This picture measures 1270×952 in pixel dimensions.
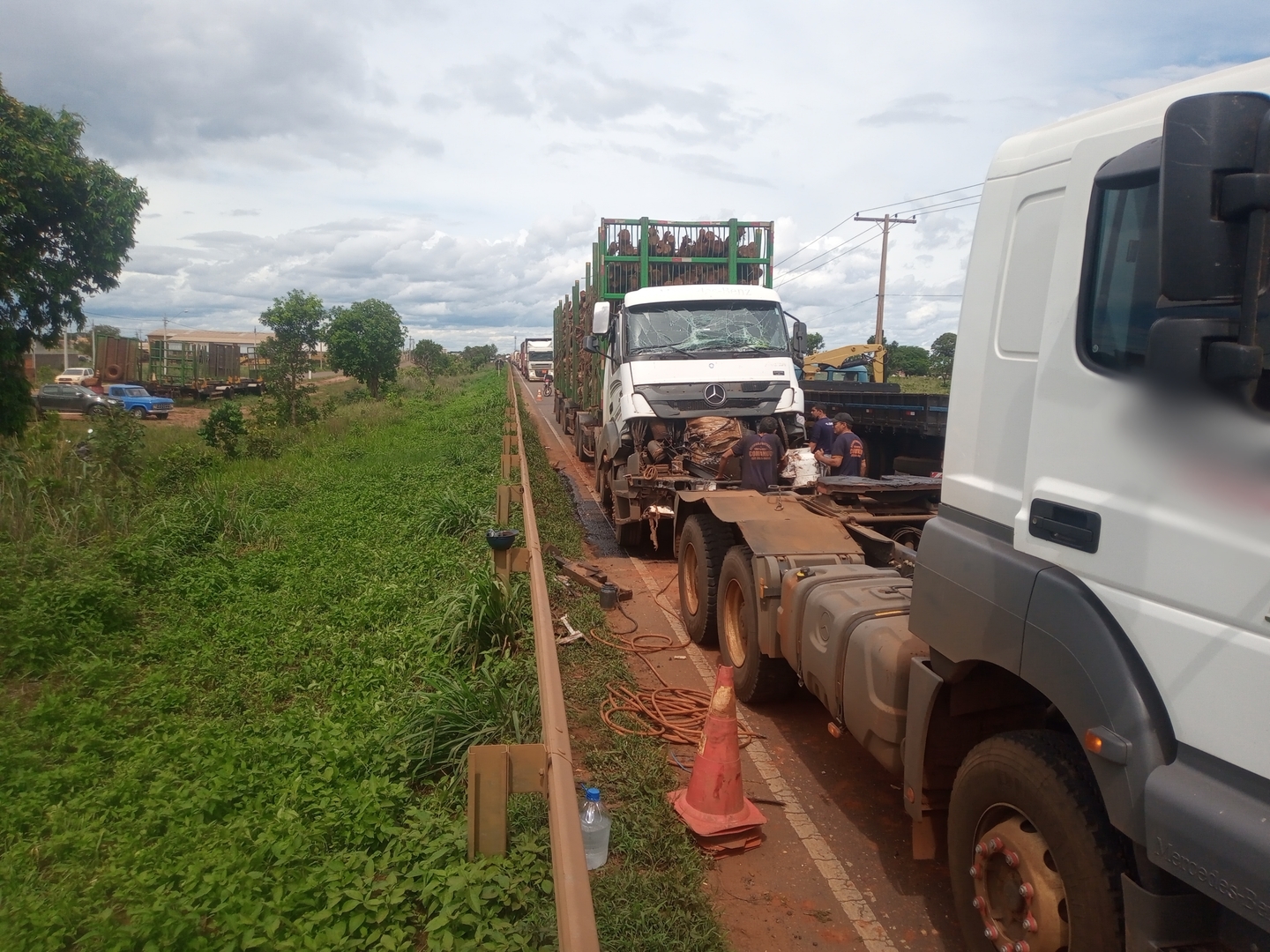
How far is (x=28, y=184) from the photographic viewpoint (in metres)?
12.5

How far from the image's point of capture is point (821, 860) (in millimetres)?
4004

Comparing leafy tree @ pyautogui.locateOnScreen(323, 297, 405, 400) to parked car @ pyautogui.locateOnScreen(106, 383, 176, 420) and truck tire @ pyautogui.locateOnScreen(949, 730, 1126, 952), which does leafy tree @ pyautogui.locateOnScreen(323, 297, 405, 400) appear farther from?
truck tire @ pyautogui.locateOnScreen(949, 730, 1126, 952)

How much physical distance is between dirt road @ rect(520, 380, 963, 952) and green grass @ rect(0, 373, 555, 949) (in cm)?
97

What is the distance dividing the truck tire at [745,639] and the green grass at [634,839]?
2.58ft

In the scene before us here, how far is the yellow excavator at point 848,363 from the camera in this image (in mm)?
21719

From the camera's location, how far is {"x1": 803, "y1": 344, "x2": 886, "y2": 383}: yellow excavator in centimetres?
2172

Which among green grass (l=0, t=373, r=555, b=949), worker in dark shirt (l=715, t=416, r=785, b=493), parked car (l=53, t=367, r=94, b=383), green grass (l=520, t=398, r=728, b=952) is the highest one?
parked car (l=53, t=367, r=94, b=383)

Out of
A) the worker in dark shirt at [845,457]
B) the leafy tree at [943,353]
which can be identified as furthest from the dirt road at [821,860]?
the leafy tree at [943,353]

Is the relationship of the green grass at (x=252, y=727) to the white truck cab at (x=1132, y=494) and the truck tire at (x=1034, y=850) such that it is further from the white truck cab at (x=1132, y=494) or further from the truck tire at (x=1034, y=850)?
Result: the white truck cab at (x=1132, y=494)

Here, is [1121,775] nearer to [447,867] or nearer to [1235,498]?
[1235,498]

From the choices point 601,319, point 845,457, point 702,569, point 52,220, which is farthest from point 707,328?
point 52,220

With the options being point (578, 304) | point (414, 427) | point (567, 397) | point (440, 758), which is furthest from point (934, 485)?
point (414, 427)

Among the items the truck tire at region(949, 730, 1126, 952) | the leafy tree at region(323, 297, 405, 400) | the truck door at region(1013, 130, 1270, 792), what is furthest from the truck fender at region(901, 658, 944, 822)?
the leafy tree at region(323, 297, 405, 400)

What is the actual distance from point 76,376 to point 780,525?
48.5m
